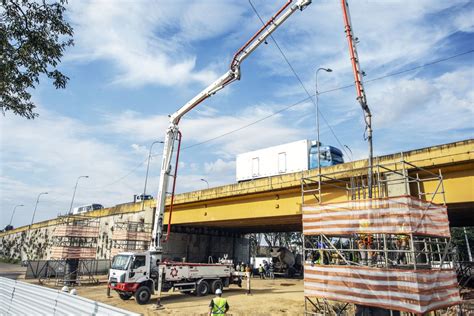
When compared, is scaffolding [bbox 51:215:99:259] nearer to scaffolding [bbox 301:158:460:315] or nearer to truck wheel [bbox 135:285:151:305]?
truck wheel [bbox 135:285:151:305]

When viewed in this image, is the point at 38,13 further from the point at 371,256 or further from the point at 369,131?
the point at 371,256

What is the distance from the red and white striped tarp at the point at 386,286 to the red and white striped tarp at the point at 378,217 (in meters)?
1.27

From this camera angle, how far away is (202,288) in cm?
2041

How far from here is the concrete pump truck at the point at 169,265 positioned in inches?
689

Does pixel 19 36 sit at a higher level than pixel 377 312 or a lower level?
higher

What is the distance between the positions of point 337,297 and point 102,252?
109 ft

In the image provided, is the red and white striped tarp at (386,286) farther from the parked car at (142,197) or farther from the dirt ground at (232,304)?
the parked car at (142,197)

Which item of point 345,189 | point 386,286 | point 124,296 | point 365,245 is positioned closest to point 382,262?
point 365,245

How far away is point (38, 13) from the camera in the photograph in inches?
398

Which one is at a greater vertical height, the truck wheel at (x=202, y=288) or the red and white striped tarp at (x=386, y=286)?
the red and white striped tarp at (x=386, y=286)

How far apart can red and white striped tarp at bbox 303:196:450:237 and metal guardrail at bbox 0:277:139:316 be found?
27.0 ft

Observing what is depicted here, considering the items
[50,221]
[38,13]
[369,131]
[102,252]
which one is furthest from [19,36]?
[50,221]

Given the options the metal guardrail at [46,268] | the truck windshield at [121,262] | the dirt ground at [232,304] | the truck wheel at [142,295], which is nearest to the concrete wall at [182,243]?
the metal guardrail at [46,268]

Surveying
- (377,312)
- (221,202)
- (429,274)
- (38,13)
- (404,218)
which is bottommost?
(377,312)
